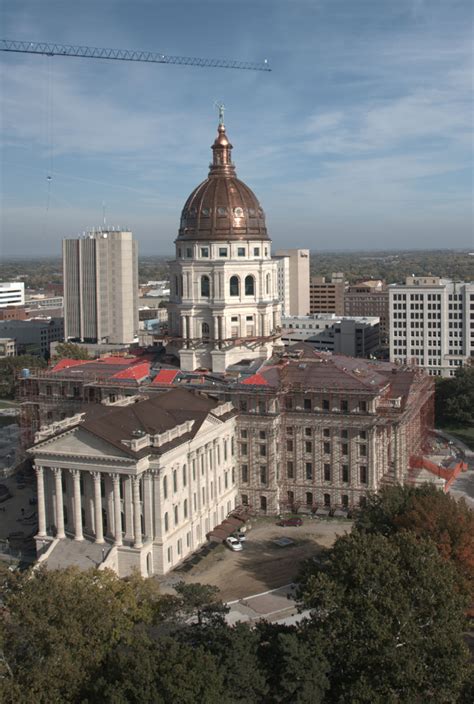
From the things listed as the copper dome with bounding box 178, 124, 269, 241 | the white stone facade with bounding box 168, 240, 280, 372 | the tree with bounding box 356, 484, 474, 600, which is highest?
the copper dome with bounding box 178, 124, 269, 241

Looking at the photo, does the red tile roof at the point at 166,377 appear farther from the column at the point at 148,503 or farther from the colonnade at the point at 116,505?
the column at the point at 148,503

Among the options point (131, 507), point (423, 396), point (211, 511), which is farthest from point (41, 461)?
point (423, 396)

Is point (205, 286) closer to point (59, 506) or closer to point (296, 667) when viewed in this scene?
point (59, 506)

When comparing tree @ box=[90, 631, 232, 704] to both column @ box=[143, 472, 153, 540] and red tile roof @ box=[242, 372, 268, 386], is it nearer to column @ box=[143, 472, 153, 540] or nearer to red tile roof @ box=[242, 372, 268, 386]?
column @ box=[143, 472, 153, 540]

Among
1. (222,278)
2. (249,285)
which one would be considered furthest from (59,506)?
(249,285)

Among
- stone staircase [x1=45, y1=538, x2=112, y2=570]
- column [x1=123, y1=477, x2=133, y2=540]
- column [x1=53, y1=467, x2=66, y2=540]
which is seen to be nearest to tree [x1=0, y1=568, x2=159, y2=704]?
stone staircase [x1=45, y1=538, x2=112, y2=570]

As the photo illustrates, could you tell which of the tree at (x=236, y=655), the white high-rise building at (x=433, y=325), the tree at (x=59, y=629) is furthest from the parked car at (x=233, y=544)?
the white high-rise building at (x=433, y=325)
